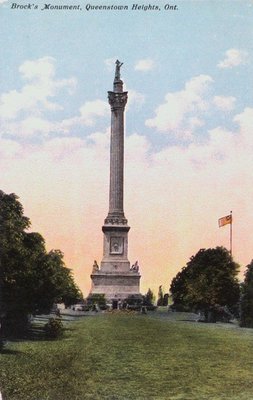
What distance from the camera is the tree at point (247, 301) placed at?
4125cm

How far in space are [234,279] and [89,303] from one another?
29.0 m

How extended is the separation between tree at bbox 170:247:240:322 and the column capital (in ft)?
98.3

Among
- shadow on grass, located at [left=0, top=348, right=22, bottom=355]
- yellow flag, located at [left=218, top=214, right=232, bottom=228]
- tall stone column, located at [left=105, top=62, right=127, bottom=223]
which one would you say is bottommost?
shadow on grass, located at [left=0, top=348, right=22, bottom=355]

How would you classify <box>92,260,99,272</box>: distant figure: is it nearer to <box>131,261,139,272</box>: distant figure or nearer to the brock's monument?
the brock's monument

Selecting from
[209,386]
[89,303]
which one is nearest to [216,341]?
[209,386]

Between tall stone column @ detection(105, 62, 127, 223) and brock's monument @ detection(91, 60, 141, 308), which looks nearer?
brock's monument @ detection(91, 60, 141, 308)

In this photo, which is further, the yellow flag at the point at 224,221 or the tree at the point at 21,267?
the yellow flag at the point at 224,221

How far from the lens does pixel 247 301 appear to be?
140 ft

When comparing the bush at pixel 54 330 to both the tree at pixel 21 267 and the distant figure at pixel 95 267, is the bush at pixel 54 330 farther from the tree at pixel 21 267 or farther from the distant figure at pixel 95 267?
the distant figure at pixel 95 267

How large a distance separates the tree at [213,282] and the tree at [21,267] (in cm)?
2221

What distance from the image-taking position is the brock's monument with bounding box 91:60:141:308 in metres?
79.5

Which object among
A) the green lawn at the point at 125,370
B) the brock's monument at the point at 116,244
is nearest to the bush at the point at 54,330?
the green lawn at the point at 125,370

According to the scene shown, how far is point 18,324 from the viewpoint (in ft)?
89.2

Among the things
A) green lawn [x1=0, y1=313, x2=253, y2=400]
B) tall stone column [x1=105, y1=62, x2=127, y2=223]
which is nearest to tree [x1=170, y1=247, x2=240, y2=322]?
green lawn [x1=0, y1=313, x2=253, y2=400]
